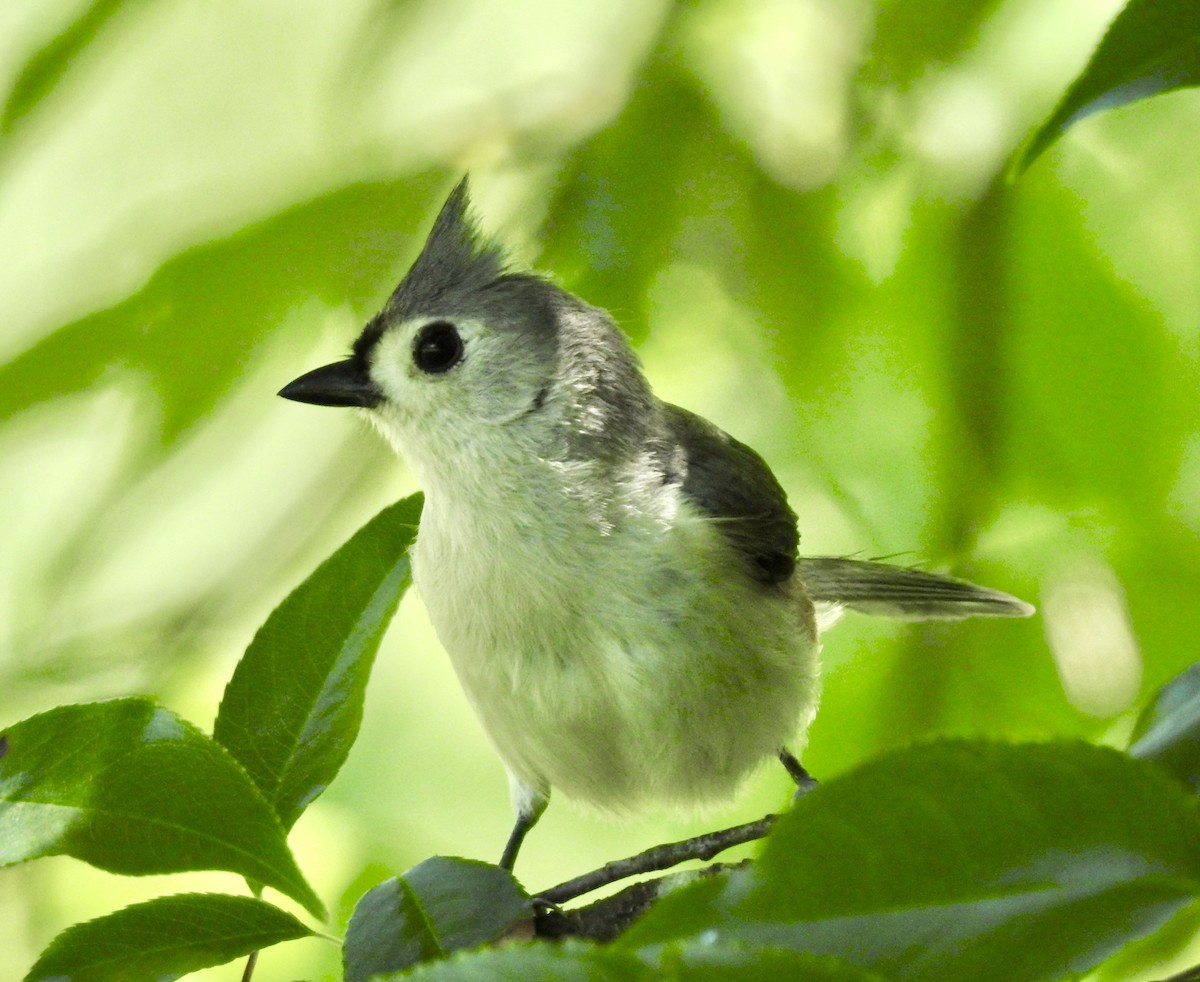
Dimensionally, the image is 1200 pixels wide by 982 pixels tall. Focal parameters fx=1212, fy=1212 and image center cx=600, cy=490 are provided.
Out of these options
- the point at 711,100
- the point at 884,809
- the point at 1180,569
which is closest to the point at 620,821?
the point at 1180,569

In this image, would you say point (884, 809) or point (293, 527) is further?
point (293, 527)

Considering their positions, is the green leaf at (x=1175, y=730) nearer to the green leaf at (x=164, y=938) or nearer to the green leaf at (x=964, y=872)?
the green leaf at (x=964, y=872)

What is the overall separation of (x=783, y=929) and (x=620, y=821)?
78cm

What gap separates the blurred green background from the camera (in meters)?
1.09

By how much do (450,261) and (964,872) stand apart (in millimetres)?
795

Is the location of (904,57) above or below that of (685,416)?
above

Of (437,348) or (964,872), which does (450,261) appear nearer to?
(437,348)

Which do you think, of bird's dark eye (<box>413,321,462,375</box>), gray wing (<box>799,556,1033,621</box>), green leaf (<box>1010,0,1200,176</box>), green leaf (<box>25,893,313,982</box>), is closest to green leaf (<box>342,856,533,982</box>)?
green leaf (<box>25,893,313,982</box>)

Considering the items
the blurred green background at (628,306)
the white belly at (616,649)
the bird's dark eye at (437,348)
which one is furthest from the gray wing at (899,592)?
the bird's dark eye at (437,348)

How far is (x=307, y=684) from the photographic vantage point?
0.65m

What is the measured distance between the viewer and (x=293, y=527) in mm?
1221

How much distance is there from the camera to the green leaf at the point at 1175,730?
1.21 ft

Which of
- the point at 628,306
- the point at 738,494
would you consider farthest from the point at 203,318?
the point at 738,494

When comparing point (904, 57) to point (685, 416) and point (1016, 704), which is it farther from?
point (1016, 704)
